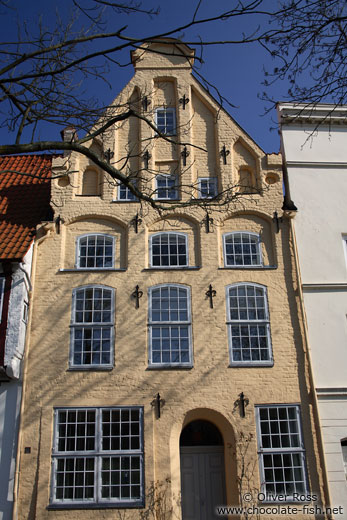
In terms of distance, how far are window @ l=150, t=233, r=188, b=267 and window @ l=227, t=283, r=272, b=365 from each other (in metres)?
1.63

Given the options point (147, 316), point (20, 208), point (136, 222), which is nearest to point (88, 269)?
point (136, 222)

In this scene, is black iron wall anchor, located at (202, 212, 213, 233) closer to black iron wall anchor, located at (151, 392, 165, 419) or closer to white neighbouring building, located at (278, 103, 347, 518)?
white neighbouring building, located at (278, 103, 347, 518)

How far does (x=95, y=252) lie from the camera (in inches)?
579

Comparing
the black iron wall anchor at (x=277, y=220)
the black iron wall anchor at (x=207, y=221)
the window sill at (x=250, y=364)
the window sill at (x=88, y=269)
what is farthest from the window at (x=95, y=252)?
the black iron wall anchor at (x=277, y=220)

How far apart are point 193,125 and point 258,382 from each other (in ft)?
26.4

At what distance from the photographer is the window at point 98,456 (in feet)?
40.1

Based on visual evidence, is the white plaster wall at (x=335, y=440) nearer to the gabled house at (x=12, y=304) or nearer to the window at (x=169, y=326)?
the window at (x=169, y=326)

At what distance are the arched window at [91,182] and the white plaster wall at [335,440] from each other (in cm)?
860

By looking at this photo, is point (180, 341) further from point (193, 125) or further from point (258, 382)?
point (193, 125)

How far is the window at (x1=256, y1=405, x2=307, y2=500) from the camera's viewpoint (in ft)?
41.0

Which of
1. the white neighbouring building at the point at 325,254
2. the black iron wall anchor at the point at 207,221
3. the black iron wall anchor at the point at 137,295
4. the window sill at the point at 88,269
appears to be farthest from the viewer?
the black iron wall anchor at the point at 207,221

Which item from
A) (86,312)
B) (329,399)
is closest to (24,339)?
Answer: (86,312)

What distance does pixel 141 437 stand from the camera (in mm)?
12688

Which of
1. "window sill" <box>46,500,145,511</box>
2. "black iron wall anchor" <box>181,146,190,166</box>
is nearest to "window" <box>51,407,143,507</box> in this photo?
"window sill" <box>46,500,145,511</box>
